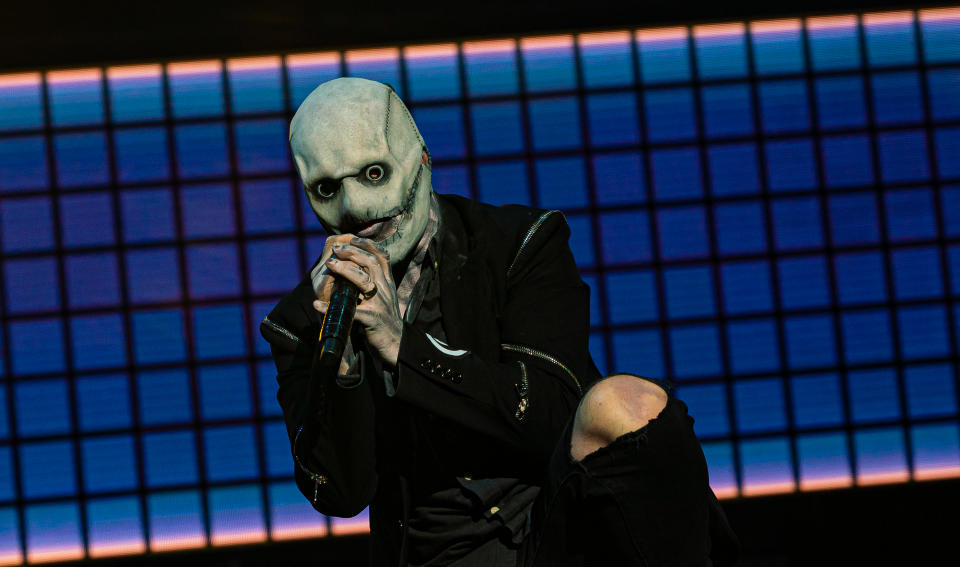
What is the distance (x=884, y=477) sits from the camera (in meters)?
3.77

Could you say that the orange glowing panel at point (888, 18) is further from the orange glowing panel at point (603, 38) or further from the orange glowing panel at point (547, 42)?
the orange glowing panel at point (547, 42)

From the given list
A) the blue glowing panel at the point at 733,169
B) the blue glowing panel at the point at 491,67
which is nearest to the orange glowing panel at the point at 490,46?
the blue glowing panel at the point at 491,67

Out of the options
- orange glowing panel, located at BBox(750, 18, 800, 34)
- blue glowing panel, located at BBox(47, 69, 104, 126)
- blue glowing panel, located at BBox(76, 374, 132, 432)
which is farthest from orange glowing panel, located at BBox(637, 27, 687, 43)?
blue glowing panel, located at BBox(76, 374, 132, 432)

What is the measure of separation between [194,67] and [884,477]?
3375mm

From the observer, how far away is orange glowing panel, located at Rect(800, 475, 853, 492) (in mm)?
3727

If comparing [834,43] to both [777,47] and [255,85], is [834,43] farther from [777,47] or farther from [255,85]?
[255,85]

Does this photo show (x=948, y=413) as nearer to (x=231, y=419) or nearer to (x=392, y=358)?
(x=231, y=419)

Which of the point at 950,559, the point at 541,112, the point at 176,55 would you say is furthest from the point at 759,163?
the point at 176,55

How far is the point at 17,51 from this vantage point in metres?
3.51

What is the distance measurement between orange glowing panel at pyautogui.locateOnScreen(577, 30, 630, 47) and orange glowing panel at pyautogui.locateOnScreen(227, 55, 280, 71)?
125 cm

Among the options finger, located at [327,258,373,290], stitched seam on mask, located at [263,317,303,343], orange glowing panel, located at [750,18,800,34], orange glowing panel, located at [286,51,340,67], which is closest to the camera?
finger, located at [327,258,373,290]

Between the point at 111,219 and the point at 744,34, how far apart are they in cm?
273

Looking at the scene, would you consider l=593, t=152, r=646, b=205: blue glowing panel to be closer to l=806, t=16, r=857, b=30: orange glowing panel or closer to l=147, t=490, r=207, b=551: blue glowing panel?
l=806, t=16, r=857, b=30: orange glowing panel

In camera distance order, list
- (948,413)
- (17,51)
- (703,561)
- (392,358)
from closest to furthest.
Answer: (703,561) → (392,358) → (17,51) → (948,413)
